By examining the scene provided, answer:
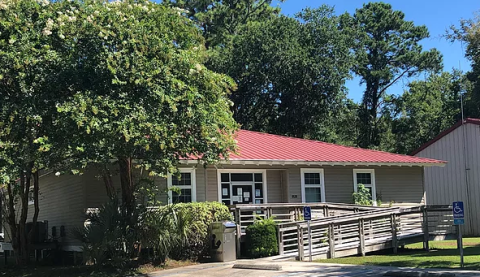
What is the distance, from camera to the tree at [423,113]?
4469 centimetres

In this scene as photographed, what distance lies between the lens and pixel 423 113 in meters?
45.2

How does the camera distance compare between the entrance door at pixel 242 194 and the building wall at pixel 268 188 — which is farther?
the entrance door at pixel 242 194

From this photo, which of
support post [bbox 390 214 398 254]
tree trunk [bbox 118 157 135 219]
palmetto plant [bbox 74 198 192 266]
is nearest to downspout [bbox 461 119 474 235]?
support post [bbox 390 214 398 254]

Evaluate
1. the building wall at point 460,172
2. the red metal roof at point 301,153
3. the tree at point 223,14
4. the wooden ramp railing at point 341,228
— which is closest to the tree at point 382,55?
the tree at point 223,14

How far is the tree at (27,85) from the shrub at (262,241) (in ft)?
21.0

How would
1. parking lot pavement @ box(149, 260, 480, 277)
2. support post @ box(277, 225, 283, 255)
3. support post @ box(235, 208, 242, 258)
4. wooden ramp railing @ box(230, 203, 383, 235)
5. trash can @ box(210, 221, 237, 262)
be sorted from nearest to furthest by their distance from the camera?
parking lot pavement @ box(149, 260, 480, 277) < trash can @ box(210, 221, 237, 262) < support post @ box(277, 225, 283, 255) < support post @ box(235, 208, 242, 258) < wooden ramp railing @ box(230, 203, 383, 235)

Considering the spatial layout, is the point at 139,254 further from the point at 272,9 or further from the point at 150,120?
the point at 272,9

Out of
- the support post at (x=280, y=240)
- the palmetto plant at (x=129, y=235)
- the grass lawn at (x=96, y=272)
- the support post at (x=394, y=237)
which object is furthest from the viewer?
the support post at (x=394, y=237)

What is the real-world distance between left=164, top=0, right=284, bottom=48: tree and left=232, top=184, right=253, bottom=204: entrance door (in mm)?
Result: 22892

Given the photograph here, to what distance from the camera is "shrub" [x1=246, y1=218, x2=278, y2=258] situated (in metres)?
15.6

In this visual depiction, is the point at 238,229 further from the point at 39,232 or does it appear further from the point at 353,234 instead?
the point at 39,232

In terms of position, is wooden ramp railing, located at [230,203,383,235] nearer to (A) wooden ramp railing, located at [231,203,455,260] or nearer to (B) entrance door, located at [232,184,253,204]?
(A) wooden ramp railing, located at [231,203,455,260]

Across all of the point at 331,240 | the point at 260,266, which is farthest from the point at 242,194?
the point at 260,266

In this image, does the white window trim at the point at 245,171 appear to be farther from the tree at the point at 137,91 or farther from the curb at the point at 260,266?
the tree at the point at 137,91
